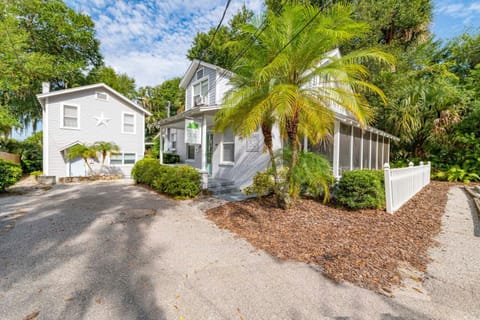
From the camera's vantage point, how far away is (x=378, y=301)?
91.9 inches

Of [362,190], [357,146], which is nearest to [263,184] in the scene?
[362,190]

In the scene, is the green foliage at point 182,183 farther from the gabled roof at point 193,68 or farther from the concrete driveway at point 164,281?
the gabled roof at point 193,68

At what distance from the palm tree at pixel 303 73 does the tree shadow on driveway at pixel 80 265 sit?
313 cm

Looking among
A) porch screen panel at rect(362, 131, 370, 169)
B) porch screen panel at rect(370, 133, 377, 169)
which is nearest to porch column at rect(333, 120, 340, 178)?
porch screen panel at rect(362, 131, 370, 169)

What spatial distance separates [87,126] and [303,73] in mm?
13657

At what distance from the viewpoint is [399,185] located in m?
5.91

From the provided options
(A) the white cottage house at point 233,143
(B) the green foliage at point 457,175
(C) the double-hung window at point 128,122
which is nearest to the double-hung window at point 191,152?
(A) the white cottage house at point 233,143

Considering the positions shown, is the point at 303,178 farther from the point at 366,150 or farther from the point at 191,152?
the point at 191,152

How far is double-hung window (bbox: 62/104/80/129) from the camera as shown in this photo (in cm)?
1229

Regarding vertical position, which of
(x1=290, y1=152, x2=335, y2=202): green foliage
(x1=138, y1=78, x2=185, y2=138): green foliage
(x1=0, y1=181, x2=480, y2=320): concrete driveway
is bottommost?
(x1=0, y1=181, x2=480, y2=320): concrete driveway

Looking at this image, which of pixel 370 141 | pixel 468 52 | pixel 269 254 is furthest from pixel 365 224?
pixel 468 52

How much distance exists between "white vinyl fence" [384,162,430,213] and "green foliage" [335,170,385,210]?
0.81ft

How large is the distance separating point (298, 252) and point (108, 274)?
289 centimetres

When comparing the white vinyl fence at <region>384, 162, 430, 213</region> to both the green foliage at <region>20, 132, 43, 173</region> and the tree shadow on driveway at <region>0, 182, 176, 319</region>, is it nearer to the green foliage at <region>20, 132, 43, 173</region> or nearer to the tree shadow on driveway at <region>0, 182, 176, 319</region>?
the tree shadow on driveway at <region>0, 182, 176, 319</region>
